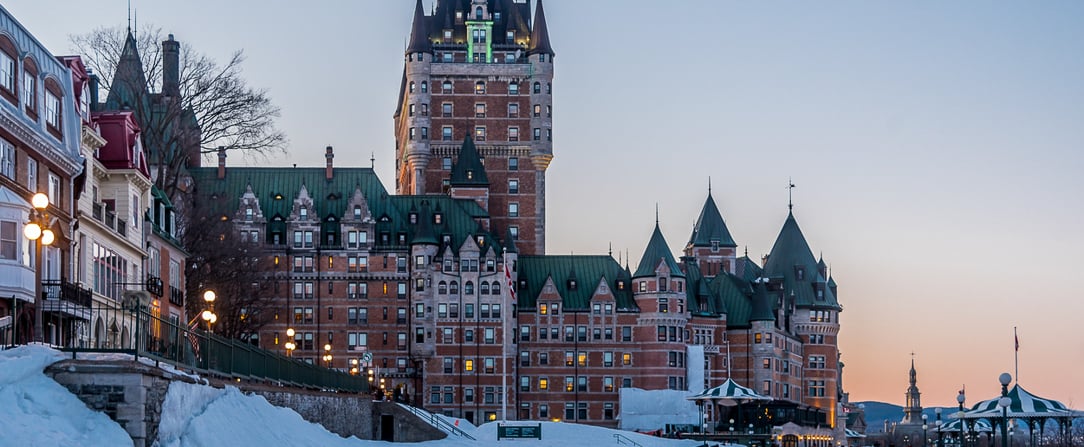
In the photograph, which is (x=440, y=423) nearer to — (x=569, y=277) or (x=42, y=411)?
(x=569, y=277)

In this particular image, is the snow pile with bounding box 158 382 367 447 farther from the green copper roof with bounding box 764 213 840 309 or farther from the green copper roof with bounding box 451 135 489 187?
the green copper roof with bounding box 764 213 840 309

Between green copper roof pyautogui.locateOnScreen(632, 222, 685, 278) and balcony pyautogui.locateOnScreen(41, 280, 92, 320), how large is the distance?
296 ft

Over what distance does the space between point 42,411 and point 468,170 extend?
376 ft

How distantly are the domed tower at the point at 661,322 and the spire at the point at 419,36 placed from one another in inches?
1086

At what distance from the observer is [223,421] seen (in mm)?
35812

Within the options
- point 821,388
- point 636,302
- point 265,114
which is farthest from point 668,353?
point 265,114

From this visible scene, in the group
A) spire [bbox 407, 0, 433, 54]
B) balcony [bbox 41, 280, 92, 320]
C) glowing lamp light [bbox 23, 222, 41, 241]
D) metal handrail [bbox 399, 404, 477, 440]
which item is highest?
spire [bbox 407, 0, 433, 54]

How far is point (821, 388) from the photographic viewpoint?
154625 millimetres

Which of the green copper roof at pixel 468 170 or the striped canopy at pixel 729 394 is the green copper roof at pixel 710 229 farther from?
the striped canopy at pixel 729 394

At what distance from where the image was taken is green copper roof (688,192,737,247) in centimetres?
16480

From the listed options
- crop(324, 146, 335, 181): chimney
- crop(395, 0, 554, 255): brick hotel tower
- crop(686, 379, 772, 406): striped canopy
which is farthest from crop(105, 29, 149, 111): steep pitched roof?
crop(395, 0, 554, 255): brick hotel tower

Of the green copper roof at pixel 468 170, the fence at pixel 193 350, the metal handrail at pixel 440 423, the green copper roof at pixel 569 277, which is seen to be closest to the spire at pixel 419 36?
the green copper roof at pixel 468 170

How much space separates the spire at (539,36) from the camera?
147625 millimetres

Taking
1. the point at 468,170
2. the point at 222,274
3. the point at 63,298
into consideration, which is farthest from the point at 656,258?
the point at 63,298
